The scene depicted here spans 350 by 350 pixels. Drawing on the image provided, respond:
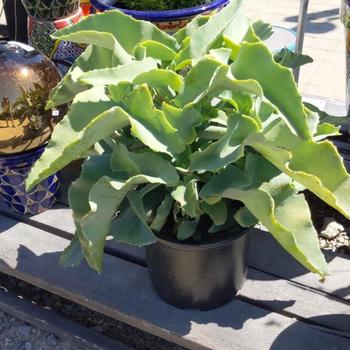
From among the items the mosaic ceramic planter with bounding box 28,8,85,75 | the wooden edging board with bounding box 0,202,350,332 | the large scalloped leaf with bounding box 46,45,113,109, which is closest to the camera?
the large scalloped leaf with bounding box 46,45,113,109

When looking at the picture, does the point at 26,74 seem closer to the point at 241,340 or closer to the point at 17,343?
the point at 17,343

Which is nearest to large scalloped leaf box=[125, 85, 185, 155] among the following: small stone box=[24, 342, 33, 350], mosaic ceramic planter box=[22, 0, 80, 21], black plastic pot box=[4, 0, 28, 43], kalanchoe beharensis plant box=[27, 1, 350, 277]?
kalanchoe beharensis plant box=[27, 1, 350, 277]

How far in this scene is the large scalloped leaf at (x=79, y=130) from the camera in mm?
984

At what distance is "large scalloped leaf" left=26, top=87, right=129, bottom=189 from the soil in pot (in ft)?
0.97

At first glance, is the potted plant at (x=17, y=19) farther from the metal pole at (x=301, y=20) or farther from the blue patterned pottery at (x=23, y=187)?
the metal pole at (x=301, y=20)

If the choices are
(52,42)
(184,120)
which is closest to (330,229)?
(184,120)

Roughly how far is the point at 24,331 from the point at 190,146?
0.85 metres

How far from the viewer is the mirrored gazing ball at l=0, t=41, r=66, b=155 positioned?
148 centimetres

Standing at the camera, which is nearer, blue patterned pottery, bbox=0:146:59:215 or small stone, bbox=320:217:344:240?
blue patterned pottery, bbox=0:146:59:215

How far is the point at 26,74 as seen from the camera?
59.7 inches

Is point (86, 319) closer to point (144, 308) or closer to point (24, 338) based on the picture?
point (24, 338)

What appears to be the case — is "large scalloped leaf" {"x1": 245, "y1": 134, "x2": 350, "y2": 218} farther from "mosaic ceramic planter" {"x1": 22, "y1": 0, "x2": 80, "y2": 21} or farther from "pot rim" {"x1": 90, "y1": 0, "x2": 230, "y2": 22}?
"mosaic ceramic planter" {"x1": 22, "y1": 0, "x2": 80, "y2": 21}

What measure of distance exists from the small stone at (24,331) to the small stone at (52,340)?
0.08m

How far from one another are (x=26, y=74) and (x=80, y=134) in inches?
24.2
